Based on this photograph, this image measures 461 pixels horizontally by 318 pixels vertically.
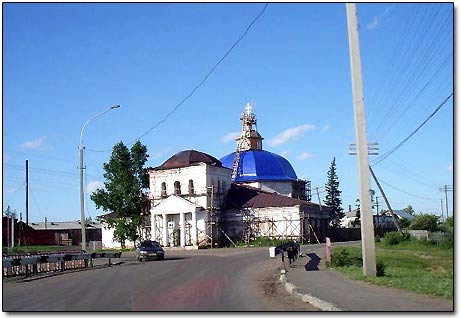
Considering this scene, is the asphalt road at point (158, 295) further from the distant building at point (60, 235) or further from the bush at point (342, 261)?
the distant building at point (60, 235)

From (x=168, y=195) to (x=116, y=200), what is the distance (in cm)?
574

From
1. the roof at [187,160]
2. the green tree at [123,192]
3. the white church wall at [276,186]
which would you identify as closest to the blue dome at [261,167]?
the white church wall at [276,186]

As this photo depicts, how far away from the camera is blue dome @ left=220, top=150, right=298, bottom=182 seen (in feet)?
255

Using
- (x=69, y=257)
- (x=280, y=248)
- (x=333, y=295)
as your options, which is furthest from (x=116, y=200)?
(x=333, y=295)

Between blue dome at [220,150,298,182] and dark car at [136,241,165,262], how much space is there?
133 feet

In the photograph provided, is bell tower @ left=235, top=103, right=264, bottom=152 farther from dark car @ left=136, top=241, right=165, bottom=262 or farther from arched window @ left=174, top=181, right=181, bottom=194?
dark car @ left=136, top=241, right=165, bottom=262

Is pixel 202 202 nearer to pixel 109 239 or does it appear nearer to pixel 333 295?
pixel 109 239

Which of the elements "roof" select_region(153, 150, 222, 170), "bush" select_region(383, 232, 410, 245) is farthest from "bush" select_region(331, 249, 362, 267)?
"roof" select_region(153, 150, 222, 170)

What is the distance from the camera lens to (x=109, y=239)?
232ft

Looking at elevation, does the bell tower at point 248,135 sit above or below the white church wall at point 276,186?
above

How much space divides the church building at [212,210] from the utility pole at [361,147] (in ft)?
148

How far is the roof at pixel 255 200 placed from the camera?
6431 centimetres

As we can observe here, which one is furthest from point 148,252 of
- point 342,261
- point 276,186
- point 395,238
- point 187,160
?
point 276,186

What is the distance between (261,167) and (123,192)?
2175 cm
